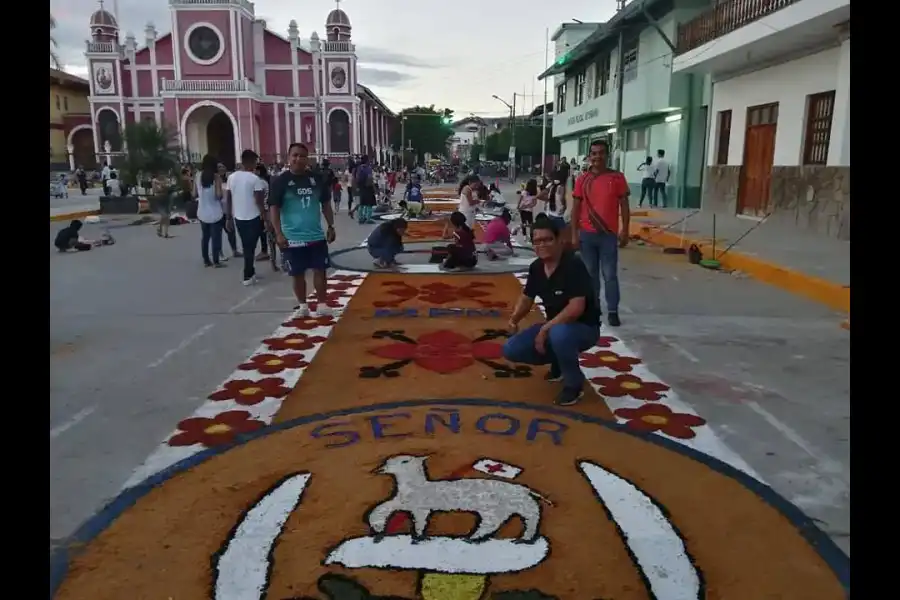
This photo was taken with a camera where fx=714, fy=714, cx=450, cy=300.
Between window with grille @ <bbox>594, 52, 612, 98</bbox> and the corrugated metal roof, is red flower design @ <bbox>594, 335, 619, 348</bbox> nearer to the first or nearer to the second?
the corrugated metal roof

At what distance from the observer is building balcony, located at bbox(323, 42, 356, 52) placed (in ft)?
168

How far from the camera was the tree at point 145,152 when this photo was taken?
2417cm

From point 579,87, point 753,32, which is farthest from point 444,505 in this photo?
point 579,87

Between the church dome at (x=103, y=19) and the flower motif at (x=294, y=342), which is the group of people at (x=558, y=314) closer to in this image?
the flower motif at (x=294, y=342)

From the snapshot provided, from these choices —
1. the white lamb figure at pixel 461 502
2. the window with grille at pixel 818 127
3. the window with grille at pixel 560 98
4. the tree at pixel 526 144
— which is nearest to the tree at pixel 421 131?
the tree at pixel 526 144

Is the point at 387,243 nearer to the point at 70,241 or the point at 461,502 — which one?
the point at 70,241

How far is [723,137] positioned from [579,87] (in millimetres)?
16627

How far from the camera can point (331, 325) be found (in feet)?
22.2

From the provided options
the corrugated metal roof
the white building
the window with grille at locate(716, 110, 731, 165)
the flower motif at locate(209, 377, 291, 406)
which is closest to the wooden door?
the white building

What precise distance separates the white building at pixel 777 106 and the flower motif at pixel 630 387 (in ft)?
24.8
